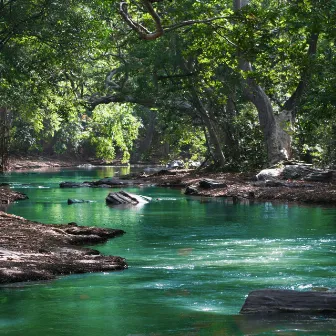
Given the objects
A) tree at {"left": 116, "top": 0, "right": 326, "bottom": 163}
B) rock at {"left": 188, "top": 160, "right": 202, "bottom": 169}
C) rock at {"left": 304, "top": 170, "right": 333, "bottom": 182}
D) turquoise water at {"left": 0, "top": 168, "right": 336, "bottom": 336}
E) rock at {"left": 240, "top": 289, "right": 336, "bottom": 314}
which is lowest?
turquoise water at {"left": 0, "top": 168, "right": 336, "bottom": 336}

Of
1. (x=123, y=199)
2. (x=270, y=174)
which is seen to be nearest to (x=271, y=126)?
(x=270, y=174)

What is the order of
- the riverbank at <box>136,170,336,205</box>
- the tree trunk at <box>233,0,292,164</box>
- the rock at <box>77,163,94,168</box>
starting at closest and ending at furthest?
the riverbank at <box>136,170,336,205</box>
the tree trunk at <box>233,0,292,164</box>
the rock at <box>77,163,94,168</box>

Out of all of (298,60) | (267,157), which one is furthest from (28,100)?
(298,60)

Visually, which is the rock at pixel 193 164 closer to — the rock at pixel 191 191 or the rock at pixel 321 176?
the rock at pixel 191 191

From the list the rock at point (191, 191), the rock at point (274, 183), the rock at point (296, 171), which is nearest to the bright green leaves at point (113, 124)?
the rock at point (191, 191)

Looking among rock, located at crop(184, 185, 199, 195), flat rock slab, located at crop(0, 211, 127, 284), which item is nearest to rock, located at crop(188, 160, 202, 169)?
rock, located at crop(184, 185, 199, 195)

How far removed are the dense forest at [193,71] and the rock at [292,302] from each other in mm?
7989

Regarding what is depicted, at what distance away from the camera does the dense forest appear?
20031 mm

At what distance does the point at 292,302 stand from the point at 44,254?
5404 millimetres

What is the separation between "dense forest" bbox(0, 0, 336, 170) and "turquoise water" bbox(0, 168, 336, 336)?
4345 mm

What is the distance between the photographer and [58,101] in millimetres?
31938

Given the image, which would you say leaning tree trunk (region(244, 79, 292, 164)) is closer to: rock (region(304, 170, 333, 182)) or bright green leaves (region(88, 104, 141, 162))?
rock (region(304, 170, 333, 182))

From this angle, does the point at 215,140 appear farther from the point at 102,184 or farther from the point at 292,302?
the point at 292,302

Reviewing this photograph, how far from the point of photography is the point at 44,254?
12938mm
